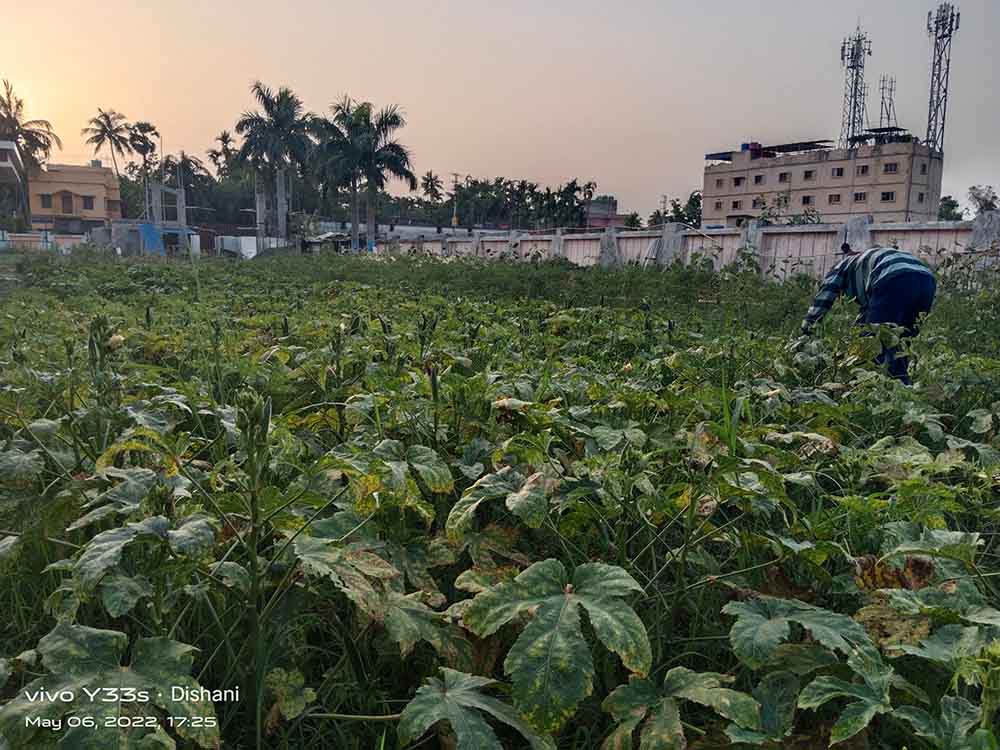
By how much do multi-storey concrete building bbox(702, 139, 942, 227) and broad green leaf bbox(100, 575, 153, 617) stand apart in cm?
6143

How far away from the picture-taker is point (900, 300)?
5684 millimetres

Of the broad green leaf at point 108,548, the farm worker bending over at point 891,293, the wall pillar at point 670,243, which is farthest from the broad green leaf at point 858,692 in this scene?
the wall pillar at point 670,243

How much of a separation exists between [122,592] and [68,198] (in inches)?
2890

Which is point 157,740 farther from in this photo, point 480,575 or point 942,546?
point 942,546

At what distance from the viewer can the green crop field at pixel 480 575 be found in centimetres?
135

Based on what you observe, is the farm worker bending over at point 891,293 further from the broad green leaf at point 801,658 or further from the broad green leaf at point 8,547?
the broad green leaf at point 8,547

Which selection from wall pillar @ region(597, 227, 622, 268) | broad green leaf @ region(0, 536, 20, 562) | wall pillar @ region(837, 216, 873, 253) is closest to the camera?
broad green leaf @ region(0, 536, 20, 562)

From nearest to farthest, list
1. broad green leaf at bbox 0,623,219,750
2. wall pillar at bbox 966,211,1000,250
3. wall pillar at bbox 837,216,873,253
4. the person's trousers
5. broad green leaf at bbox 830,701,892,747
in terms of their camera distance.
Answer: broad green leaf at bbox 0,623,219,750, broad green leaf at bbox 830,701,892,747, the person's trousers, wall pillar at bbox 966,211,1000,250, wall pillar at bbox 837,216,873,253

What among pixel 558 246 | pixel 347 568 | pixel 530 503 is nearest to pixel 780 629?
pixel 530 503

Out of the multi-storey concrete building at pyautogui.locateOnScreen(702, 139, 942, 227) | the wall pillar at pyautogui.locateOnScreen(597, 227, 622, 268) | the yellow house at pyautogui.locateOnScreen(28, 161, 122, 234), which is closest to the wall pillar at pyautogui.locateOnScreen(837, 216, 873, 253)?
the wall pillar at pyautogui.locateOnScreen(597, 227, 622, 268)

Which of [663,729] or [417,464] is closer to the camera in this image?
[663,729]

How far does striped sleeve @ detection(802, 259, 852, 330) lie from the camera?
19.9 feet

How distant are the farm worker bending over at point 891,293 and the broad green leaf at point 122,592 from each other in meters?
5.05

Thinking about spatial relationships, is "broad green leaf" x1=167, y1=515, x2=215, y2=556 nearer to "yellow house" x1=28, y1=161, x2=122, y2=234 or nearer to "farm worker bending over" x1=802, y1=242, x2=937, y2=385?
"farm worker bending over" x1=802, y1=242, x2=937, y2=385
